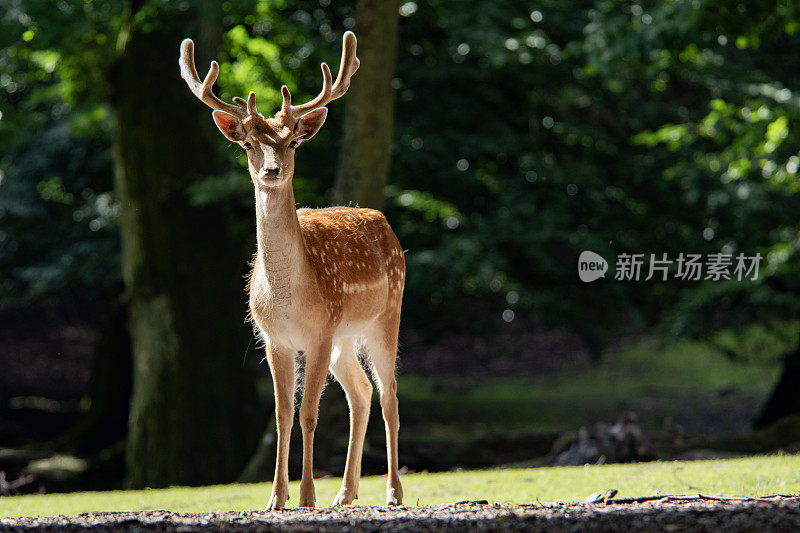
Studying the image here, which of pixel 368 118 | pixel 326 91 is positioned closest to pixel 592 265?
pixel 368 118

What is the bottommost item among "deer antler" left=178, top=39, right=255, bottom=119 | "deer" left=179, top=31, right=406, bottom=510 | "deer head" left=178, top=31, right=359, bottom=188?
"deer" left=179, top=31, right=406, bottom=510

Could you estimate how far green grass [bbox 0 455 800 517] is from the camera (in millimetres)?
6480

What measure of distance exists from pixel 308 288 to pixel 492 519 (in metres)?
1.53

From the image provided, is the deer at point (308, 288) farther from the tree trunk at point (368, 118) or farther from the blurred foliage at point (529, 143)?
the blurred foliage at point (529, 143)

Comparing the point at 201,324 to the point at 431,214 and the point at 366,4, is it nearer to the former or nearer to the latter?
the point at 431,214

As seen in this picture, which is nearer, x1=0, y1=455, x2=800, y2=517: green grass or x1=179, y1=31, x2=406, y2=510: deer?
x1=179, y1=31, x2=406, y2=510: deer

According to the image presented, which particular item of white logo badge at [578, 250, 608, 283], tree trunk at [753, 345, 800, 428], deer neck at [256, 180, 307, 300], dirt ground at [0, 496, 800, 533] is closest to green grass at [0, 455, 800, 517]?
dirt ground at [0, 496, 800, 533]

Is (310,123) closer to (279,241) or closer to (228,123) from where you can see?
(228,123)

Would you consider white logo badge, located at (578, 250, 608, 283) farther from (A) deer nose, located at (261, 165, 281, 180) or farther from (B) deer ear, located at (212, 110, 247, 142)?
(A) deer nose, located at (261, 165, 281, 180)

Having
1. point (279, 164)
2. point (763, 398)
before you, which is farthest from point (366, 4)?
point (763, 398)

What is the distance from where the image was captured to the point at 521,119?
13.0 meters

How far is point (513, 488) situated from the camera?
7078 millimetres

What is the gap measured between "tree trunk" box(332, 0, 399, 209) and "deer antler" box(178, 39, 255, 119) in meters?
3.90

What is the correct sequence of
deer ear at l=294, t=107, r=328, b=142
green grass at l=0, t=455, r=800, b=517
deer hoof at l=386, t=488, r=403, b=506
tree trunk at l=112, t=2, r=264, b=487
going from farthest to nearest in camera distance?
tree trunk at l=112, t=2, r=264, b=487 < green grass at l=0, t=455, r=800, b=517 < deer hoof at l=386, t=488, r=403, b=506 < deer ear at l=294, t=107, r=328, b=142
